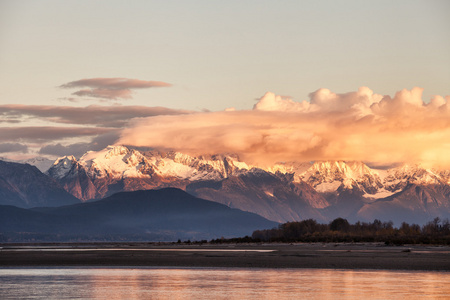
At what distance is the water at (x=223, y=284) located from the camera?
5822 centimetres

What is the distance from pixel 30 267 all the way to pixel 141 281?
2689cm

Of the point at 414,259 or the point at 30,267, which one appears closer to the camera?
the point at 30,267

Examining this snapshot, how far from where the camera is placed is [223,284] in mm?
66188

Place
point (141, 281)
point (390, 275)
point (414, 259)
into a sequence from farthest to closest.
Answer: point (414, 259) < point (390, 275) < point (141, 281)

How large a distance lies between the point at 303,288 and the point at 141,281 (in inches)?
624

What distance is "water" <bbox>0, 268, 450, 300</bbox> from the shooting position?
5822cm

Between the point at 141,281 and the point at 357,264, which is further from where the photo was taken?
the point at 357,264

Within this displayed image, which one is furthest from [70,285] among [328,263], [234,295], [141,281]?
[328,263]

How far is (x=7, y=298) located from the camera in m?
55.9

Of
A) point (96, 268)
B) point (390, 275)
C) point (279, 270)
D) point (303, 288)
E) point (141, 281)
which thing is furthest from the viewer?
point (96, 268)

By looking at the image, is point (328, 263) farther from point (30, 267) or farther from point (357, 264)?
point (30, 267)

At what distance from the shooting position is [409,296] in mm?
56875

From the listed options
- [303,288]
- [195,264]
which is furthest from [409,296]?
[195,264]

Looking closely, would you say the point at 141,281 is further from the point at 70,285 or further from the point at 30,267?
the point at 30,267
